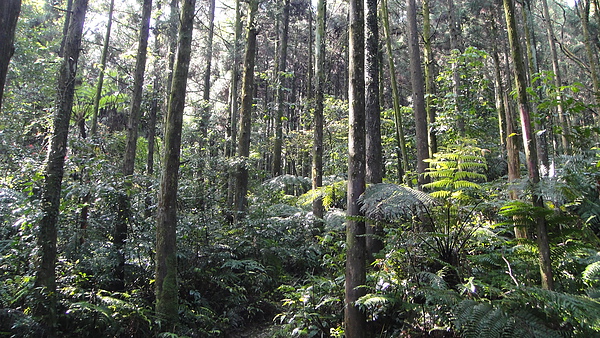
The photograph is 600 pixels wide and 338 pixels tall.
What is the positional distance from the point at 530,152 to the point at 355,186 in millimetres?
2106

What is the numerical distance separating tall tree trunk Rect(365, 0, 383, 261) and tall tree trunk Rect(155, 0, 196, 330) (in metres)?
3.24

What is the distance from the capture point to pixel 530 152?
3965 millimetres

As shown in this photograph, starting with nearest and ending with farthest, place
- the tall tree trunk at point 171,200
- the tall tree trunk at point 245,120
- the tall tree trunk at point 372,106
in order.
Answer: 1. the tall tree trunk at point 372,106
2. the tall tree trunk at point 171,200
3. the tall tree trunk at point 245,120

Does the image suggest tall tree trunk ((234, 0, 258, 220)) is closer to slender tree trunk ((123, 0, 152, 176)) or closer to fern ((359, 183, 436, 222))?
slender tree trunk ((123, 0, 152, 176))

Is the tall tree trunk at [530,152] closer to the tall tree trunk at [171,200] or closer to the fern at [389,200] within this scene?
the fern at [389,200]

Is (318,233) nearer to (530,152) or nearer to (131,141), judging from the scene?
(131,141)

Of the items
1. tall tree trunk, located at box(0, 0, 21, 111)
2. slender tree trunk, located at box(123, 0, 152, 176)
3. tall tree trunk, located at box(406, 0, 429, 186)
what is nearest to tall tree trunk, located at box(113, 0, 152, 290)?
slender tree trunk, located at box(123, 0, 152, 176)

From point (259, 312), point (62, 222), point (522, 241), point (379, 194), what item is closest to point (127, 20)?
point (62, 222)

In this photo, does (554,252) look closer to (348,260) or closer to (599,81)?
(348,260)

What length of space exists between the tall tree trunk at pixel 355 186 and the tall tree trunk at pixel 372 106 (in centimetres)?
65

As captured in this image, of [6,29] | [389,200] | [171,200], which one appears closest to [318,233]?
[171,200]

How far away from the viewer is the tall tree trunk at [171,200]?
5.83 meters

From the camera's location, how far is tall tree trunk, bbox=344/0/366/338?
15.0 ft

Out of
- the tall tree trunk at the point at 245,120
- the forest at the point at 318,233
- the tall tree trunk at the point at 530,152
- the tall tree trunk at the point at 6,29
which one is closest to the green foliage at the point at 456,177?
the forest at the point at 318,233
